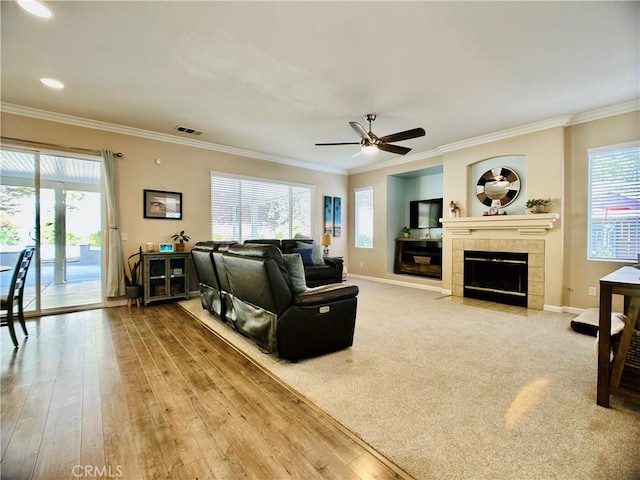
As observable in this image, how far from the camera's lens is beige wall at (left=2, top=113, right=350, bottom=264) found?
167 inches

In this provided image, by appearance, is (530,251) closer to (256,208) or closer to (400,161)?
(400,161)

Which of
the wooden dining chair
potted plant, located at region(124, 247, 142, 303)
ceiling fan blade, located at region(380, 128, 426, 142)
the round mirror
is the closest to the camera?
the wooden dining chair

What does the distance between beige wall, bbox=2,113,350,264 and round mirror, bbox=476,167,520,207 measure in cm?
449

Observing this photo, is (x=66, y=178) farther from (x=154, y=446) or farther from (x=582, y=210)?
(x=582, y=210)

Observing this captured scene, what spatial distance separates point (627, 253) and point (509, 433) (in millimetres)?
3955

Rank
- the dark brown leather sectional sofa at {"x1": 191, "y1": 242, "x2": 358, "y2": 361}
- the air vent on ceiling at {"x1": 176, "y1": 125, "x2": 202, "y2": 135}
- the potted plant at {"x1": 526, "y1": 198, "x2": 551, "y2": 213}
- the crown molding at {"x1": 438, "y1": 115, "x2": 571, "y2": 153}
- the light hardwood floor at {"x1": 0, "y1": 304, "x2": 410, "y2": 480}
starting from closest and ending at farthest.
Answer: the light hardwood floor at {"x1": 0, "y1": 304, "x2": 410, "y2": 480}, the dark brown leather sectional sofa at {"x1": 191, "y1": 242, "x2": 358, "y2": 361}, the crown molding at {"x1": 438, "y1": 115, "x2": 571, "y2": 153}, the potted plant at {"x1": 526, "y1": 198, "x2": 551, "y2": 213}, the air vent on ceiling at {"x1": 176, "y1": 125, "x2": 202, "y2": 135}

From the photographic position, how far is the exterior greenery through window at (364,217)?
7.59 m

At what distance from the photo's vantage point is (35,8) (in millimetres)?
2176

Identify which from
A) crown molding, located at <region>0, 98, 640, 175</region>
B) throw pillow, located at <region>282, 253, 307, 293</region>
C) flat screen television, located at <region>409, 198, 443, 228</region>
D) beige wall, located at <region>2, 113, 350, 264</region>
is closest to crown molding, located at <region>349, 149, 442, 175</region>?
crown molding, located at <region>0, 98, 640, 175</region>

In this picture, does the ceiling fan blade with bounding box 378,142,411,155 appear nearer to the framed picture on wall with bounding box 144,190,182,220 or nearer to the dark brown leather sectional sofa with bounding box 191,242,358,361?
the dark brown leather sectional sofa with bounding box 191,242,358,361

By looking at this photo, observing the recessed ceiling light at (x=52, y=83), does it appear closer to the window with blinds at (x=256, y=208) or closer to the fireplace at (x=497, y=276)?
the window with blinds at (x=256, y=208)

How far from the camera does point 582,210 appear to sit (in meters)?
4.29

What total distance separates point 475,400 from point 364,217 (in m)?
6.00

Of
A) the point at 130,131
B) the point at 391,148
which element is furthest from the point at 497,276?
the point at 130,131
